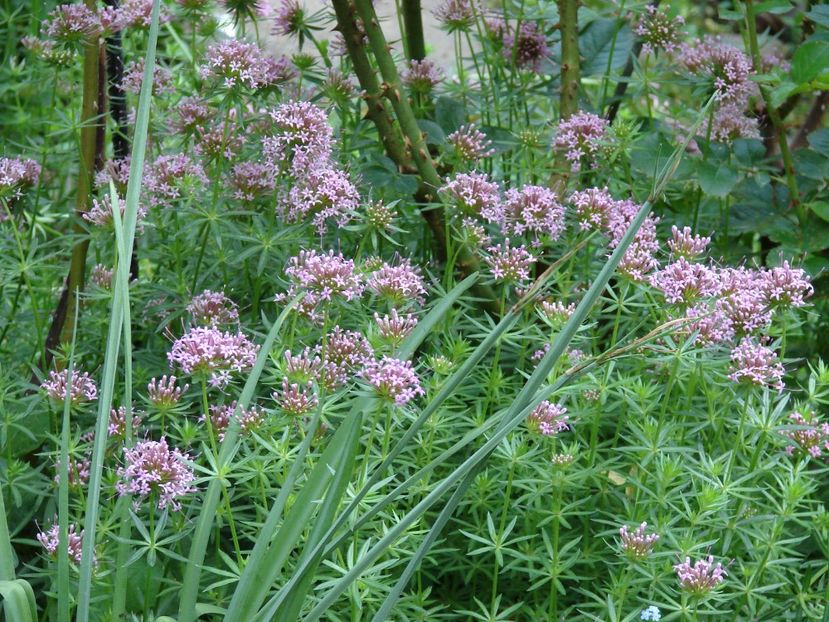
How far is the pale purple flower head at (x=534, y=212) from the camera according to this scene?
2.46 m

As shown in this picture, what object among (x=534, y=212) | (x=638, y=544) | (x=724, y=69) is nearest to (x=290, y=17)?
(x=534, y=212)

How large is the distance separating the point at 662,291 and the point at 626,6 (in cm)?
126

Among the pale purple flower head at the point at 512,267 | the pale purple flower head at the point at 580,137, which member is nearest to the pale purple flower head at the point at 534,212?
the pale purple flower head at the point at 512,267

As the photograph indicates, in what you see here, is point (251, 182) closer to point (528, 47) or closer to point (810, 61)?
point (528, 47)

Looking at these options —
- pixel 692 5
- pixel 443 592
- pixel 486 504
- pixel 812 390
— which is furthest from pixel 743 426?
pixel 692 5

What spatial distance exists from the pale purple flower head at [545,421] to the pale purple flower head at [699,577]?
1.13 ft

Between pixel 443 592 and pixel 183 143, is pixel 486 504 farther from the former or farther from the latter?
pixel 183 143

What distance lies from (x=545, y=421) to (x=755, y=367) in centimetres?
41

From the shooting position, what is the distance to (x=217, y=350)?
203cm

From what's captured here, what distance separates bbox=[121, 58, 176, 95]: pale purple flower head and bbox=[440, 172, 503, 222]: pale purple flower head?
3.03 feet

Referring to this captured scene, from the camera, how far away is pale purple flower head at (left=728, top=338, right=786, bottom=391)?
214 centimetres

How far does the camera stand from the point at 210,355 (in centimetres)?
202

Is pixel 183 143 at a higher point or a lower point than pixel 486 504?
higher

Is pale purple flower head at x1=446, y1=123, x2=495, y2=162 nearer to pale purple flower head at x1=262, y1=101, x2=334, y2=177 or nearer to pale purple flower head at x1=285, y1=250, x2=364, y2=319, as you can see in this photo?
pale purple flower head at x1=262, y1=101, x2=334, y2=177
